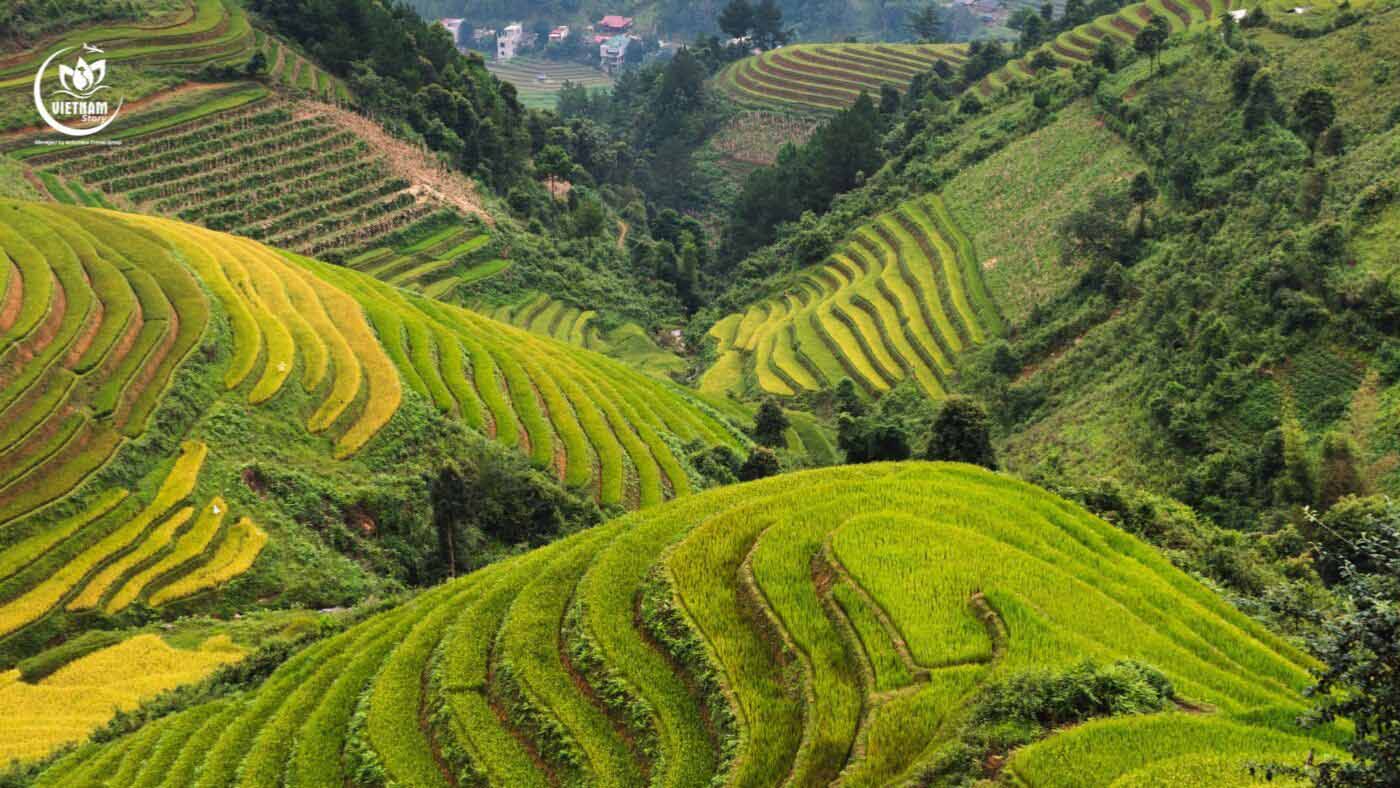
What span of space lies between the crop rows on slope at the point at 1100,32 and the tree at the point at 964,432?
1702 inches

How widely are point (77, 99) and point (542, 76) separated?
89.2 metres

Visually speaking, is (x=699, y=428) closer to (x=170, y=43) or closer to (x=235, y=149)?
(x=235, y=149)

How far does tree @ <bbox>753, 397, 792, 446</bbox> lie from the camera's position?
32781mm

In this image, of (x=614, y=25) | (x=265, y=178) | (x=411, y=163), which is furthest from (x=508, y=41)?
(x=265, y=178)

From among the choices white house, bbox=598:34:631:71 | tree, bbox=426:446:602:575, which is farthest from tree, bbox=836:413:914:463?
white house, bbox=598:34:631:71

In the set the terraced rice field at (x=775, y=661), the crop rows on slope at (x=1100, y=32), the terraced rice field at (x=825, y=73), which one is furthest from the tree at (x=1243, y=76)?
the terraced rice field at (x=825, y=73)

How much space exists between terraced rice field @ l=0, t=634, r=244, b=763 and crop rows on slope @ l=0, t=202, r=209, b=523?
404cm

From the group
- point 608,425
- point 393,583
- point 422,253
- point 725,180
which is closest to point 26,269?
point 393,583

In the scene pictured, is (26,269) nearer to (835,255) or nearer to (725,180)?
(835,255)

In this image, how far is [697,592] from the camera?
13766 millimetres

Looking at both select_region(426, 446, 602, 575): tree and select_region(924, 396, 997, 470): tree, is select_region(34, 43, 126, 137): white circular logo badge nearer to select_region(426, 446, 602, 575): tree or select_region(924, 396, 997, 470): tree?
select_region(426, 446, 602, 575): tree

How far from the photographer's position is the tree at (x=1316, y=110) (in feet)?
106

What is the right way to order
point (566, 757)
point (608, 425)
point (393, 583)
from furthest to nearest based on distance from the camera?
point (608, 425), point (393, 583), point (566, 757)

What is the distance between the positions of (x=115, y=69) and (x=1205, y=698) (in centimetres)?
5128
